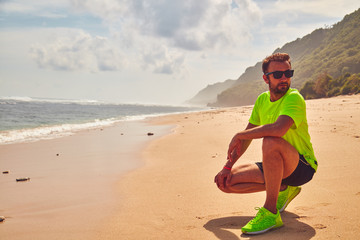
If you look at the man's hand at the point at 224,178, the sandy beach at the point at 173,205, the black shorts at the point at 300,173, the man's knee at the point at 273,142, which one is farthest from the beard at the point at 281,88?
the sandy beach at the point at 173,205

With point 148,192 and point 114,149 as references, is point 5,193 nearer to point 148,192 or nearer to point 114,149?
point 148,192

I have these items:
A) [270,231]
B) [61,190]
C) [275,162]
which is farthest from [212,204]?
[61,190]

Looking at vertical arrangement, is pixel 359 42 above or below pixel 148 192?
above

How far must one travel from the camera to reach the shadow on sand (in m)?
2.78

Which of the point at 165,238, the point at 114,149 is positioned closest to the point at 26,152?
the point at 114,149

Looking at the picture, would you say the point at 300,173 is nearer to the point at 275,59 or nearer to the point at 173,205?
the point at 275,59

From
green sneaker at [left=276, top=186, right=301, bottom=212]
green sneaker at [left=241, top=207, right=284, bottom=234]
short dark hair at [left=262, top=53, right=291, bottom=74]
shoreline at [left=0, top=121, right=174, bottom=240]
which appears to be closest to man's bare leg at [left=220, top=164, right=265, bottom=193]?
green sneaker at [left=276, top=186, right=301, bottom=212]

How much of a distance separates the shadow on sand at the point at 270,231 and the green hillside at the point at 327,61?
32791 millimetres

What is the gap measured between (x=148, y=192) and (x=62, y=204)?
1.18m

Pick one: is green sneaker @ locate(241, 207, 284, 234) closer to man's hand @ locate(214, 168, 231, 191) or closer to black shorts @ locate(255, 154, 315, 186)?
black shorts @ locate(255, 154, 315, 186)

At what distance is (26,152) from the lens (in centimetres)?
885

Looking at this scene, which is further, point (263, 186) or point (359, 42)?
point (359, 42)

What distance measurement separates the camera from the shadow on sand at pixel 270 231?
2775mm

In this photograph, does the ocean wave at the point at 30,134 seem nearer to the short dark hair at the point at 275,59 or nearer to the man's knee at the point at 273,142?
the short dark hair at the point at 275,59
